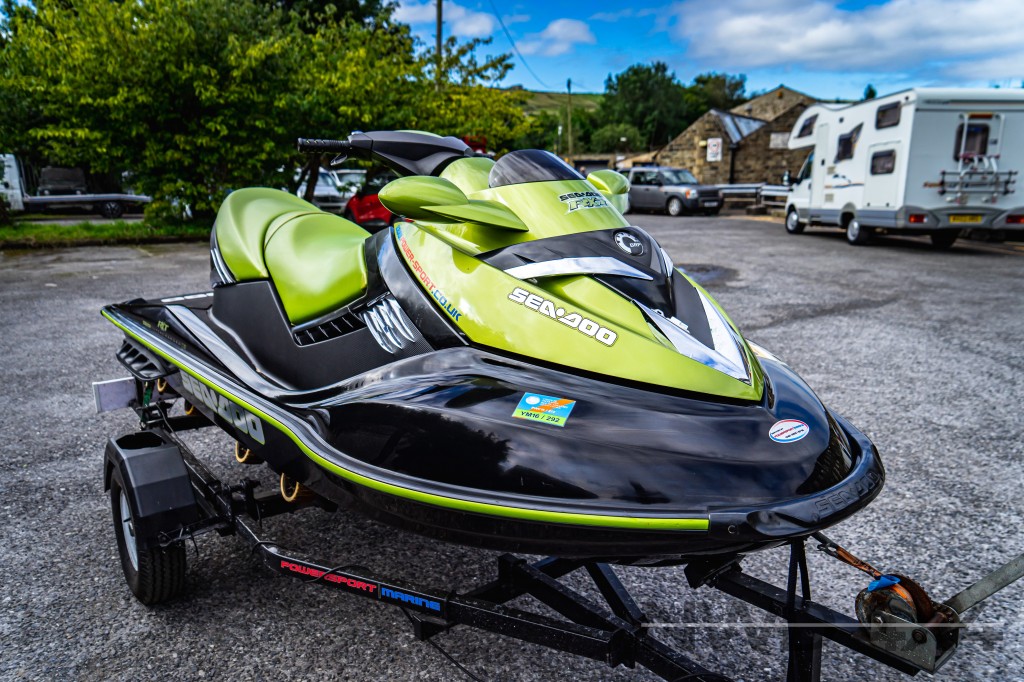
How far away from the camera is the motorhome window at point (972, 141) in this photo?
11.9 meters

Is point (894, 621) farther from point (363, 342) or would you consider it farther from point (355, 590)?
point (363, 342)

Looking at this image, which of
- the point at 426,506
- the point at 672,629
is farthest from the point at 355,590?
the point at 672,629

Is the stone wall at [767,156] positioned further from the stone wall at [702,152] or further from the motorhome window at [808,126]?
the motorhome window at [808,126]

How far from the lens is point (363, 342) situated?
2158 mm

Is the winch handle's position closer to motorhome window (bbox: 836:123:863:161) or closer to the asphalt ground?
the asphalt ground

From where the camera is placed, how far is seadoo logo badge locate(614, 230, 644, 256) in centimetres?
191

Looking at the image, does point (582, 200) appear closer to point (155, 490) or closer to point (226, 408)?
point (226, 408)

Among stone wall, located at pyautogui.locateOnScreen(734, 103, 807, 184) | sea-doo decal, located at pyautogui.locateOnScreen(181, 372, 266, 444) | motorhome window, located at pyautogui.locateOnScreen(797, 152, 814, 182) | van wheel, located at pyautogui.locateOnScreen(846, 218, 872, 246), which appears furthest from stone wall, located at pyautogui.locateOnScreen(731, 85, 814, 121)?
sea-doo decal, located at pyautogui.locateOnScreen(181, 372, 266, 444)

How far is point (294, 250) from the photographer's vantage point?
8.50ft

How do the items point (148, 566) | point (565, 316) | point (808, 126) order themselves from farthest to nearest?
point (808, 126) → point (148, 566) → point (565, 316)

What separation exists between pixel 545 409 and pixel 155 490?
1509mm

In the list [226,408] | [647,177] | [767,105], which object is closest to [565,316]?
[226,408]

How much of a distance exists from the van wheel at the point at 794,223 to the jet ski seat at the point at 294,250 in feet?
50.1

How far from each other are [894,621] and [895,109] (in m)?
13.4
